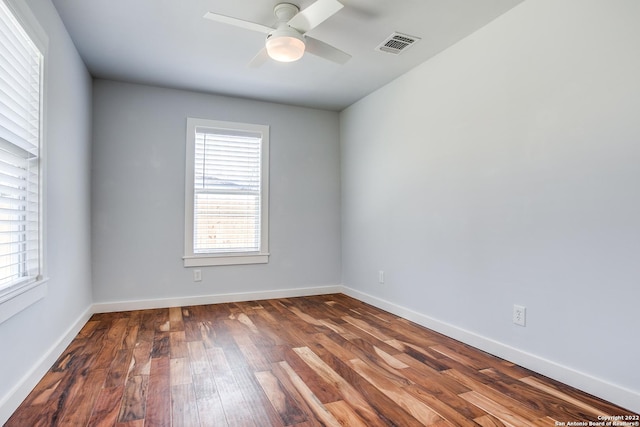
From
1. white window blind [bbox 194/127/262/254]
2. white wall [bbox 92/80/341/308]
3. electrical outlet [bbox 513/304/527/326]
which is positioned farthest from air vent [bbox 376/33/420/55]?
electrical outlet [bbox 513/304/527/326]

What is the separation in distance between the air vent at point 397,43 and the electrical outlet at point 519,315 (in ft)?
6.89

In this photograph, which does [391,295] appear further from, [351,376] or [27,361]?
[27,361]

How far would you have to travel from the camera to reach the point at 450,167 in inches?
119

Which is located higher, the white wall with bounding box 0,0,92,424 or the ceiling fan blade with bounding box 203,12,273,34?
the ceiling fan blade with bounding box 203,12,273,34

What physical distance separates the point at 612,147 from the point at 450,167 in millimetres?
1177

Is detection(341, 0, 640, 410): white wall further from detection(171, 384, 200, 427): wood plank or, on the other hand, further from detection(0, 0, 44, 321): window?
detection(0, 0, 44, 321): window

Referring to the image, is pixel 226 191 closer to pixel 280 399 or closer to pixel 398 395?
pixel 280 399

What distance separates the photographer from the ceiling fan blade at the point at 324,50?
8.13 feet

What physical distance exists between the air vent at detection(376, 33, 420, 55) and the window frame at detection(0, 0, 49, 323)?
7.52 ft

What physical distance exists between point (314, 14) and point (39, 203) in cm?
196

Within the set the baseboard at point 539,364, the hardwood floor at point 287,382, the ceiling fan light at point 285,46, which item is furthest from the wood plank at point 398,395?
the ceiling fan light at point 285,46

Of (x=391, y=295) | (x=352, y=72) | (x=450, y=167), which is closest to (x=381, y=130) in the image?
(x=352, y=72)

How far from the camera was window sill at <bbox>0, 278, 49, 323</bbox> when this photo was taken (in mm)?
1687

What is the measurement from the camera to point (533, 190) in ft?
7.74
